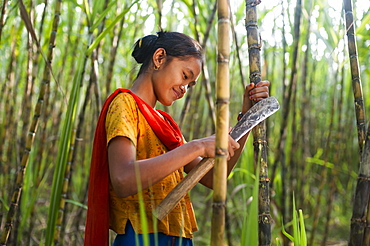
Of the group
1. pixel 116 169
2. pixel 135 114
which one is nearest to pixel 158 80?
pixel 135 114

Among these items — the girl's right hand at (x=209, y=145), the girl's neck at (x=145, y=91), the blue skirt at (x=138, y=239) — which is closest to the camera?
the girl's right hand at (x=209, y=145)

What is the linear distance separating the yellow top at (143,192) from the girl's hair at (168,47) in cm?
15

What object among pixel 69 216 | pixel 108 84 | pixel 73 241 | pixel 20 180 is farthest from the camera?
pixel 69 216

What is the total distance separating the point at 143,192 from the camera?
0.76 metres

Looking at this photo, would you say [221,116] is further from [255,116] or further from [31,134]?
[31,134]

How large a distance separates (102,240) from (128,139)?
22cm

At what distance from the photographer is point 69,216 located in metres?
1.95

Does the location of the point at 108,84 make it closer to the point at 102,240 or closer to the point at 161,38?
the point at 161,38

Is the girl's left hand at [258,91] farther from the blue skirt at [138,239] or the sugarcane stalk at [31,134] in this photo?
the sugarcane stalk at [31,134]

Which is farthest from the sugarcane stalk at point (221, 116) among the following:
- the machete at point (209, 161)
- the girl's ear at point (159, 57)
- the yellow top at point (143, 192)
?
the girl's ear at point (159, 57)

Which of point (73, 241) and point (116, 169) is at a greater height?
point (116, 169)

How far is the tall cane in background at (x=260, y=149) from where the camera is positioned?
676 millimetres

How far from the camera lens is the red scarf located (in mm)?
750

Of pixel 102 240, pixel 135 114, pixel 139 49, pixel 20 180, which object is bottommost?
pixel 102 240
